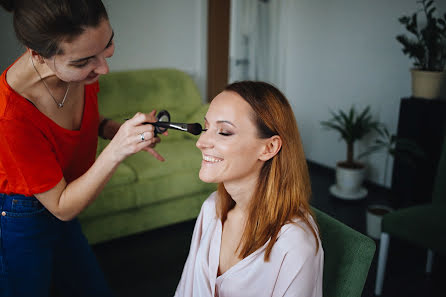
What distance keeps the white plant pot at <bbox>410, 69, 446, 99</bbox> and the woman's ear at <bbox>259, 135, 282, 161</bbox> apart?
7.04 feet

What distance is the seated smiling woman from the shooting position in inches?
41.5

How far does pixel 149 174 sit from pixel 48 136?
1.42 metres

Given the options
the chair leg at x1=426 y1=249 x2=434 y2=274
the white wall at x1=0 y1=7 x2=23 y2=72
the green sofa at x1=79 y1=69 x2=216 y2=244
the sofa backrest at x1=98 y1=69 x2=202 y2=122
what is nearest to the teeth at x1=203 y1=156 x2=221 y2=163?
the green sofa at x1=79 y1=69 x2=216 y2=244

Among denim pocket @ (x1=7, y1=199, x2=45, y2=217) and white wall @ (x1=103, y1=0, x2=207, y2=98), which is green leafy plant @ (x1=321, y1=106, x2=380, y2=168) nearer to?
white wall @ (x1=103, y1=0, x2=207, y2=98)

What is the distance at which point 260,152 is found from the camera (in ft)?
3.88

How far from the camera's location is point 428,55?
9.34 ft

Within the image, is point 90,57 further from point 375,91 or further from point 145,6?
point 375,91

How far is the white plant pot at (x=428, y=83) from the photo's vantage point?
2775mm

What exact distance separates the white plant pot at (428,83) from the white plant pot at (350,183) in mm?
803

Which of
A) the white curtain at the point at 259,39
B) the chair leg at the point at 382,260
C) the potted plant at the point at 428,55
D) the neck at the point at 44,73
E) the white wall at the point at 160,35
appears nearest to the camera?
the neck at the point at 44,73

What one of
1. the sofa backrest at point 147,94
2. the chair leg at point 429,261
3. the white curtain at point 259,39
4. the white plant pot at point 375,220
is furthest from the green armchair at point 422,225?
the white curtain at point 259,39

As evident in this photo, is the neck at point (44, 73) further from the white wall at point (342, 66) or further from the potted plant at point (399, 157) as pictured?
the white wall at point (342, 66)

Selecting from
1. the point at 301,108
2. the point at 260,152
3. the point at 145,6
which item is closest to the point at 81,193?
the point at 260,152

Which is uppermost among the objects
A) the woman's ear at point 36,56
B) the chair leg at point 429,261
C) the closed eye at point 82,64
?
the woman's ear at point 36,56
